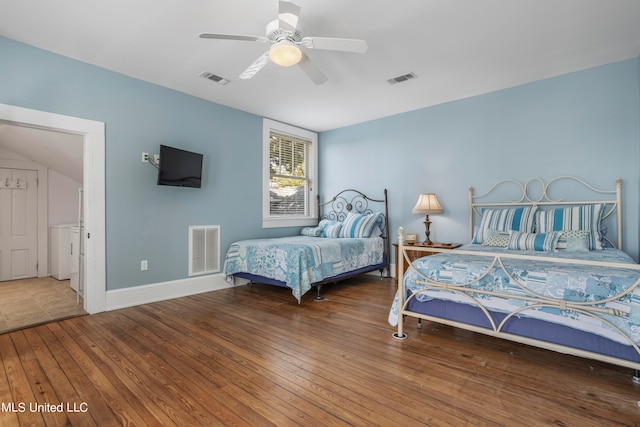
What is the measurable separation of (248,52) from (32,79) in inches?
79.1

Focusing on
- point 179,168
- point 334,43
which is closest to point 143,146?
point 179,168

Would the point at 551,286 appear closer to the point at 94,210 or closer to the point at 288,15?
the point at 288,15

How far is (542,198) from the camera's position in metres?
3.76

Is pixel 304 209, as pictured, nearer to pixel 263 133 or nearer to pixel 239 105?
pixel 263 133

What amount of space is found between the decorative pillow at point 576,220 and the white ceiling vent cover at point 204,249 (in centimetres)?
395

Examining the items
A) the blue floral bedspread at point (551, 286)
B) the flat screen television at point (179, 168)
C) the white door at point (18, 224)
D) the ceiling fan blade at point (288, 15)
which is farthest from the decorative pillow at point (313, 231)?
the white door at point (18, 224)

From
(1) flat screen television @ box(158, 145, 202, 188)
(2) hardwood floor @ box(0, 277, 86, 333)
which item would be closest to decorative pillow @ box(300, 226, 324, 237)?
(1) flat screen television @ box(158, 145, 202, 188)

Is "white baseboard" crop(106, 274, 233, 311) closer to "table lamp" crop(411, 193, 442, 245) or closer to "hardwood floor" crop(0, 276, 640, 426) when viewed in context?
"hardwood floor" crop(0, 276, 640, 426)

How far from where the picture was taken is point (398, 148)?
503 cm

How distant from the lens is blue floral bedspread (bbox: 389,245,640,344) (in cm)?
181

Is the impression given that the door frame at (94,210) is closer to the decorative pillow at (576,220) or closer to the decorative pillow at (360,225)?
the decorative pillow at (360,225)

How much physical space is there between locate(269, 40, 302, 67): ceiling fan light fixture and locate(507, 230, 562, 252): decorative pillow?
2761 millimetres

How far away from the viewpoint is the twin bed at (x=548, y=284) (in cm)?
185

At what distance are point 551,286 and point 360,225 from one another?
9.88 feet
